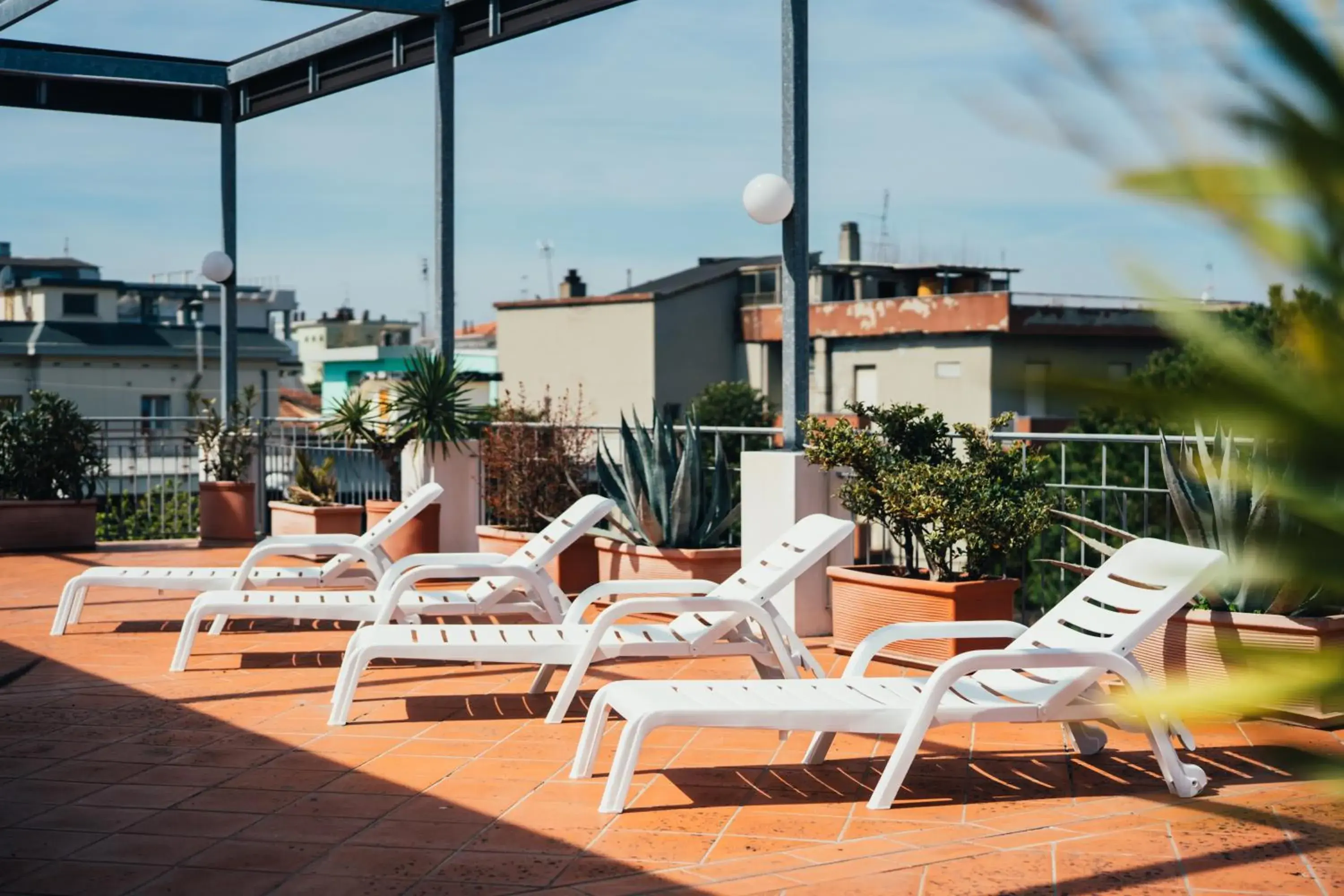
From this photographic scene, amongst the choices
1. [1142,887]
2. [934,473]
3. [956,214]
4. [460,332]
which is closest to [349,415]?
[934,473]

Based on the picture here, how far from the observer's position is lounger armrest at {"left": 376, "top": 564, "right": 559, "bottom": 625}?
22.0ft

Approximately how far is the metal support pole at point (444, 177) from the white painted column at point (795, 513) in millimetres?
4003

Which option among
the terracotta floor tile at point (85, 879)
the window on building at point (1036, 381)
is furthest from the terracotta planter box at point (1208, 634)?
the window on building at point (1036, 381)

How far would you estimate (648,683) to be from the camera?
15.4 ft

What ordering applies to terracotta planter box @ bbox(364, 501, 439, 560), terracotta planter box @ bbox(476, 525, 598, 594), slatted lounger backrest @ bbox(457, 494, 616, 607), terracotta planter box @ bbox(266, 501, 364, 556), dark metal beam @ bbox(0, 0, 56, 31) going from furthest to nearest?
terracotta planter box @ bbox(266, 501, 364, 556) < terracotta planter box @ bbox(364, 501, 439, 560) < terracotta planter box @ bbox(476, 525, 598, 594) < dark metal beam @ bbox(0, 0, 56, 31) < slatted lounger backrest @ bbox(457, 494, 616, 607)

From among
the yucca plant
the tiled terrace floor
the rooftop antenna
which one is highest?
the rooftop antenna

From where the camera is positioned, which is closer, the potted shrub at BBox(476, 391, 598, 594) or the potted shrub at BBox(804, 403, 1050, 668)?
the potted shrub at BBox(804, 403, 1050, 668)

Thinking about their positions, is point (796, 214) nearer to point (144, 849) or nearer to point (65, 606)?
point (65, 606)

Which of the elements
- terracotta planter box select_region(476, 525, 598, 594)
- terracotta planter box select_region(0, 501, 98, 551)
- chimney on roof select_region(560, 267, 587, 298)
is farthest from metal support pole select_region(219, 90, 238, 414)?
chimney on roof select_region(560, 267, 587, 298)

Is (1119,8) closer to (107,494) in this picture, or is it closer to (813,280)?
(107,494)

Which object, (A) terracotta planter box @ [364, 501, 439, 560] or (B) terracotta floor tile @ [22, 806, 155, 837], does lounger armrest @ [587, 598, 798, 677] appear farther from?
(A) terracotta planter box @ [364, 501, 439, 560]

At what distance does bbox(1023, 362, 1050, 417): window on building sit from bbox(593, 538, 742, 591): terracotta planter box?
7492mm

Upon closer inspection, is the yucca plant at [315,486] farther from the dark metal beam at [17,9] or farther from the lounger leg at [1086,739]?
the lounger leg at [1086,739]

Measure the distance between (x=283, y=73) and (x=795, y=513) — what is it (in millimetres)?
7599
